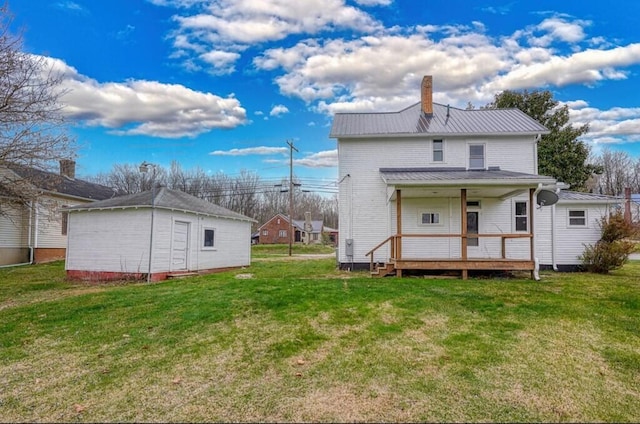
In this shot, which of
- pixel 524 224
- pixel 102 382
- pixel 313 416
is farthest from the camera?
pixel 524 224

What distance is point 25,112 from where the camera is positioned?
11477mm

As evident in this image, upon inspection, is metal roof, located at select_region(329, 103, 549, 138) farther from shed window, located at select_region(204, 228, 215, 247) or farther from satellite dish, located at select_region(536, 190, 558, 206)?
shed window, located at select_region(204, 228, 215, 247)

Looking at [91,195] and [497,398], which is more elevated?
[91,195]

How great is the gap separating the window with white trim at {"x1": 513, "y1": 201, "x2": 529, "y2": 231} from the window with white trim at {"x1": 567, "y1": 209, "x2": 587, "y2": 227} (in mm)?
1699

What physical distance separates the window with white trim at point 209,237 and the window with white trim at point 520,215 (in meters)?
12.5

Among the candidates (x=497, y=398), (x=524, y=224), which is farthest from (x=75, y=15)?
(x=524, y=224)

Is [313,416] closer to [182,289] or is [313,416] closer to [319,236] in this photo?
[182,289]

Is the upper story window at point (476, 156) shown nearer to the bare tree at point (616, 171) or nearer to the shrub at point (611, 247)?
the shrub at point (611, 247)

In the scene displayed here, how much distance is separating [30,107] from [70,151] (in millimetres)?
1725

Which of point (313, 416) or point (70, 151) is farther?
point (70, 151)

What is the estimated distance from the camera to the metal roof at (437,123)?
14.4m

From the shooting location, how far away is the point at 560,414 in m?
3.55

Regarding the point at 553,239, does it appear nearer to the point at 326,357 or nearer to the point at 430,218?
the point at 430,218

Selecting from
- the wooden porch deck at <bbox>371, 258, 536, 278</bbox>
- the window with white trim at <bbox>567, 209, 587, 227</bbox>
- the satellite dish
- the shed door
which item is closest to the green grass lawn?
the wooden porch deck at <bbox>371, 258, 536, 278</bbox>
